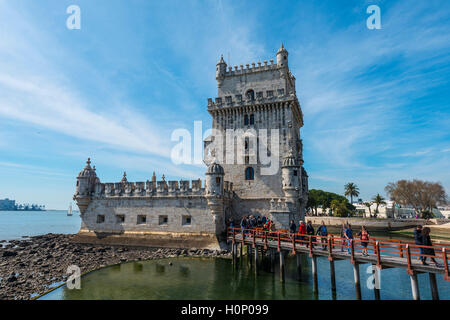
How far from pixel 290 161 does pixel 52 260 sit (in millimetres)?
24183

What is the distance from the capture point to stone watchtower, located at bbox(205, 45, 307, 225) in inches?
1065

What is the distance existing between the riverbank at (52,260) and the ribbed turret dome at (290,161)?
10.5m

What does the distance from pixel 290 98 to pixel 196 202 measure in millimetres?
15052

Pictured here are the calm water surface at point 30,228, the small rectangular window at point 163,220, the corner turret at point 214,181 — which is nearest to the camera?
the corner turret at point 214,181

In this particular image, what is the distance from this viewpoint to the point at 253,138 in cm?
2852

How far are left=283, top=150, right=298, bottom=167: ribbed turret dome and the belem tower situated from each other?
0.32ft

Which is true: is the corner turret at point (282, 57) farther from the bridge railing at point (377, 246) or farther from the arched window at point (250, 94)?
the bridge railing at point (377, 246)

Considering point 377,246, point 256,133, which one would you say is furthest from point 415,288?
point 256,133

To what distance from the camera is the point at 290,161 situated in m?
25.0

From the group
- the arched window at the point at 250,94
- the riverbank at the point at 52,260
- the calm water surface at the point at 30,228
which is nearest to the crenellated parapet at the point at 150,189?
the riverbank at the point at 52,260

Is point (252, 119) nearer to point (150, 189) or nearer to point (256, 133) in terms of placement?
point (256, 133)

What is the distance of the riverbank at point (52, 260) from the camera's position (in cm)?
1634

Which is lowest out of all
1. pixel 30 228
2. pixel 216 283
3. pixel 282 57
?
pixel 30 228
